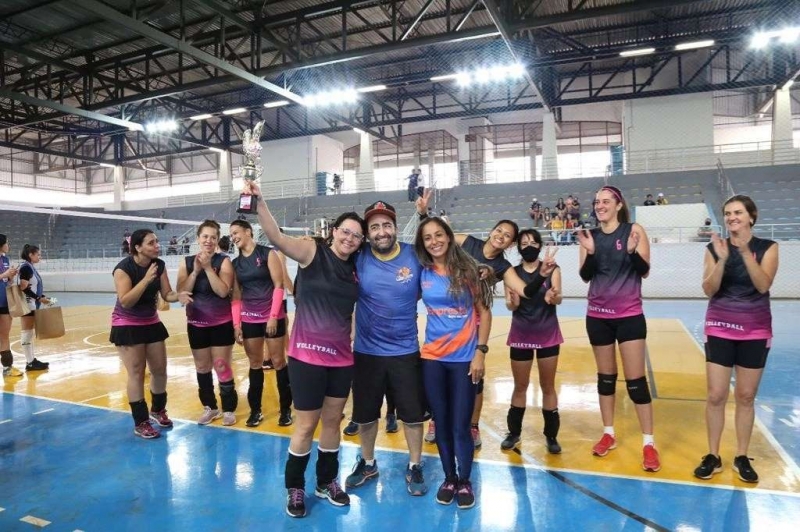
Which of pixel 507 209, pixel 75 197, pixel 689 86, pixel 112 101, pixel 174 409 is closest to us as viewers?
pixel 174 409

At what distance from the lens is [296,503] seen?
11.0ft

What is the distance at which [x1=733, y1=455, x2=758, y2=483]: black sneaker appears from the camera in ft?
11.9

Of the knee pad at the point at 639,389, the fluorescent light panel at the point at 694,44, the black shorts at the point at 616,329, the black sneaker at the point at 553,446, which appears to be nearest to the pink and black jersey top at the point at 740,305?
the black shorts at the point at 616,329

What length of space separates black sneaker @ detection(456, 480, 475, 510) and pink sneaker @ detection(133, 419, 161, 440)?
10.0 feet

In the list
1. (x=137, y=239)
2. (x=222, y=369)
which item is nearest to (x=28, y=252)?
(x=137, y=239)

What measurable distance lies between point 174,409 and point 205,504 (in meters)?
2.56

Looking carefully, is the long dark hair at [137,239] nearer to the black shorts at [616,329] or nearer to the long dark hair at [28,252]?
the black shorts at [616,329]

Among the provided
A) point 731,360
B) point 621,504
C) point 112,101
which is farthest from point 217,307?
Answer: point 112,101

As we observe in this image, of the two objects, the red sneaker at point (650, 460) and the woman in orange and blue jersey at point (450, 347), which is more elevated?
the woman in orange and blue jersey at point (450, 347)

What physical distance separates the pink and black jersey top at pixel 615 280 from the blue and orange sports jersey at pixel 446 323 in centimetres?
126

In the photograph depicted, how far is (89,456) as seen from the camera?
445 cm

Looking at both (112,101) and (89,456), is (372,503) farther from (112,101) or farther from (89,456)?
(112,101)

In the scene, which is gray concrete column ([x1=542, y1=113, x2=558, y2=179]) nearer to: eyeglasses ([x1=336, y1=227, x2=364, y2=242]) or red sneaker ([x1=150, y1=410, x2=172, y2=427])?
red sneaker ([x1=150, y1=410, x2=172, y2=427])

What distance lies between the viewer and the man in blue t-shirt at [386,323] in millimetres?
3391
